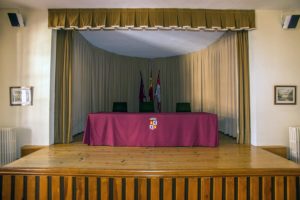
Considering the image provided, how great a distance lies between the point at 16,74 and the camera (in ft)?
14.6

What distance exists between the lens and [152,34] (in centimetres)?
567

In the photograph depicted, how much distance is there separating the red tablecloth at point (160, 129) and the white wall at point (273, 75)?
1.05 m

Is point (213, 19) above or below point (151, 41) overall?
below

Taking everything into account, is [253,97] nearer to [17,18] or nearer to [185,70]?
[185,70]

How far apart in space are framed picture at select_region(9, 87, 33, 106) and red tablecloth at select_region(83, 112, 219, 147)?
4.64ft

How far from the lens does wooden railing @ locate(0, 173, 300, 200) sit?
109 inches

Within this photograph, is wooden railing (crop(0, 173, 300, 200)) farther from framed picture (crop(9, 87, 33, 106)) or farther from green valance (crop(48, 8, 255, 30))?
green valance (crop(48, 8, 255, 30))

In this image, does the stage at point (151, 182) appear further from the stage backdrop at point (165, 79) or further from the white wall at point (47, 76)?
the stage backdrop at point (165, 79)

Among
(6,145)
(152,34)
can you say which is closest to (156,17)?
(152,34)

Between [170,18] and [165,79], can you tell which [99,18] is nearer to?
[170,18]

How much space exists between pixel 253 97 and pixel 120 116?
2.76 m

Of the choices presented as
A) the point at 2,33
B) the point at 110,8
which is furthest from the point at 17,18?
the point at 110,8

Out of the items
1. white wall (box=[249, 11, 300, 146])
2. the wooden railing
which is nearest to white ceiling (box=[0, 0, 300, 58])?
white wall (box=[249, 11, 300, 146])

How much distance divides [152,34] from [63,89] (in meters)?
2.61
